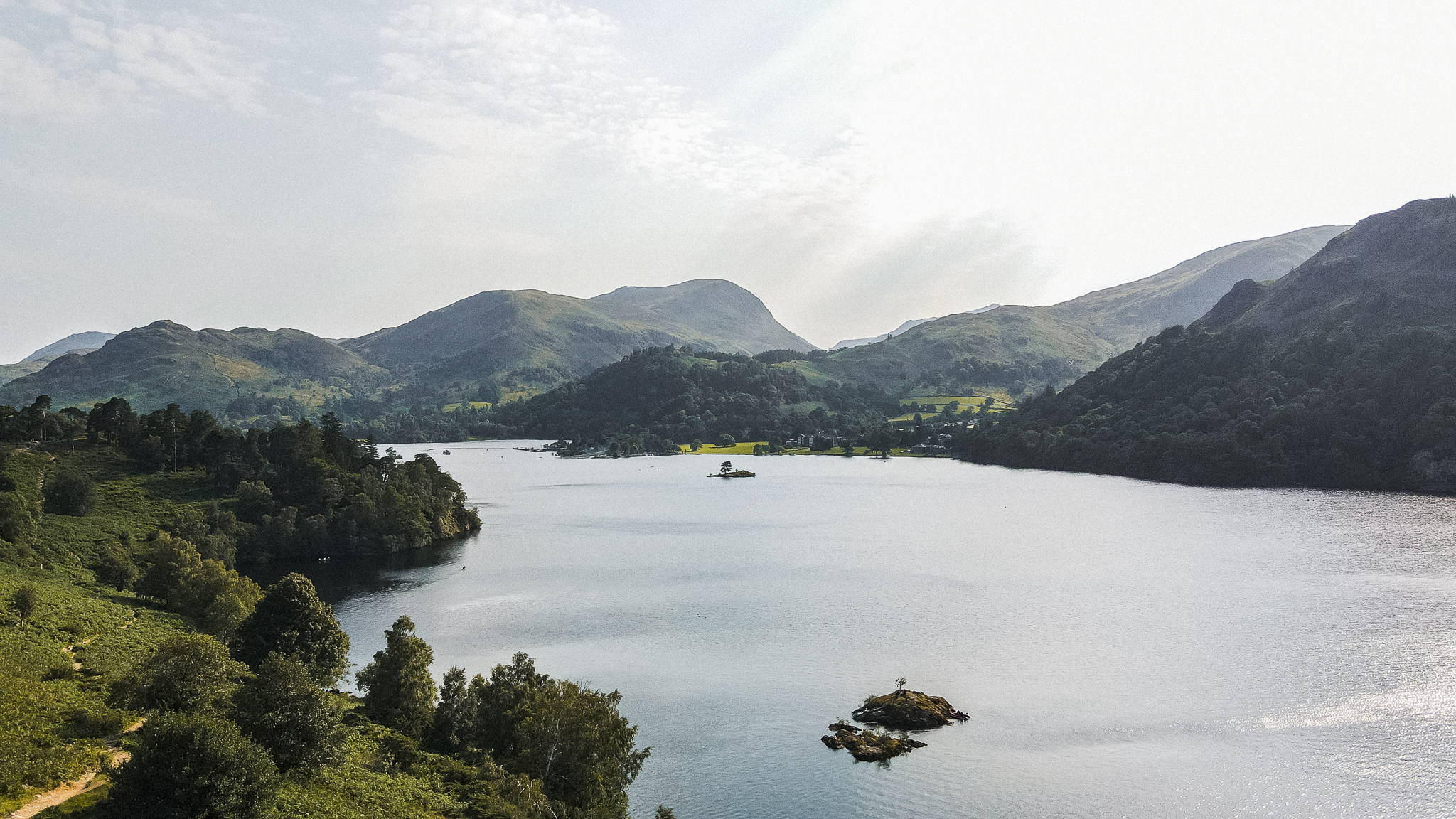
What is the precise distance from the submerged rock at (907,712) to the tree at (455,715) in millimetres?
23611

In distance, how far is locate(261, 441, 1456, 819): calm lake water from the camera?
45125 mm

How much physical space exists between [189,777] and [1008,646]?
58.5 meters

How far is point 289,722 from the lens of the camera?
34.6 m

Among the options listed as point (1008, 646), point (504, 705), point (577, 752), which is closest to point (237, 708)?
point (504, 705)

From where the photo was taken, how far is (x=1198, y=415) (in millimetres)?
199500

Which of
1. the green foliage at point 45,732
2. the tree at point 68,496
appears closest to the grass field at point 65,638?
the green foliage at point 45,732

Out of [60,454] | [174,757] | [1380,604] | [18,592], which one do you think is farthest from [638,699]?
[60,454]

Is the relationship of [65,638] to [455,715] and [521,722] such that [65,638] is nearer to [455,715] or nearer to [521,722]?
[455,715]

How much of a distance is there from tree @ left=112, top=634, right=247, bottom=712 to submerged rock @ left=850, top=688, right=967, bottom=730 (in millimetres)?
35872

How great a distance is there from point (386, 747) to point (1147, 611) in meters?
68.1

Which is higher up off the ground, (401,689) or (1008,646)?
(401,689)

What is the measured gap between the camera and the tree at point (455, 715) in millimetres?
45750

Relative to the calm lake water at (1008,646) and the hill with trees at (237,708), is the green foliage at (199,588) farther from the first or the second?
the calm lake water at (1008,646)

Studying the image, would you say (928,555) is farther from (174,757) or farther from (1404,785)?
(174,757)
